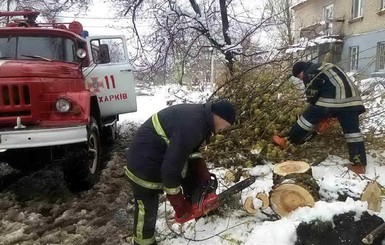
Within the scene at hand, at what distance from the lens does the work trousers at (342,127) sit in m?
4.64

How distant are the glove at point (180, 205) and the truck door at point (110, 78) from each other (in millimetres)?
3375

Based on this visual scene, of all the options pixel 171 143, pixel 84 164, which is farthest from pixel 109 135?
pixel 171 143

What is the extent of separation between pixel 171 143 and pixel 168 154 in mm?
85

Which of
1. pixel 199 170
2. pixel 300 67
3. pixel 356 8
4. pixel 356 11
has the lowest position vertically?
pixel 199 170

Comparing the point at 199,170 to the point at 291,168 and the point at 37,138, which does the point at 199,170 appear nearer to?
the point at 291,168

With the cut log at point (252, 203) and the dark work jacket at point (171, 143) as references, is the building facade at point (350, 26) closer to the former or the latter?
the cut log at point (252, 203)

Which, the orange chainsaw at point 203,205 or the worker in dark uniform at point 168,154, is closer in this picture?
the worker in dark uniform at point 168,154

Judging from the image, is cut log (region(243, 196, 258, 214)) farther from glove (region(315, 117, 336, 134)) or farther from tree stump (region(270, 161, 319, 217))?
glove (region(315, 117, 336, 134))

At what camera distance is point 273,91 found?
590 centimetres

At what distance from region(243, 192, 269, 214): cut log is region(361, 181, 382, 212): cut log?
2.81ft

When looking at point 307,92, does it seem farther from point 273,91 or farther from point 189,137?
point 189,137

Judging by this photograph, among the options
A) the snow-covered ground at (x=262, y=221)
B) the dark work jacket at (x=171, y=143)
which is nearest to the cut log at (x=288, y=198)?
the snow-covered ground at (x=262, y=221)

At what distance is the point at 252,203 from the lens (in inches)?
146

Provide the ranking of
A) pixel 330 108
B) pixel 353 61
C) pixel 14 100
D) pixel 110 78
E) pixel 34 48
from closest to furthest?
1. pixel 14 100
2. pixel 330 108
3. pixel 34 48
4. pixel 110 78
5. pixel 353 61
